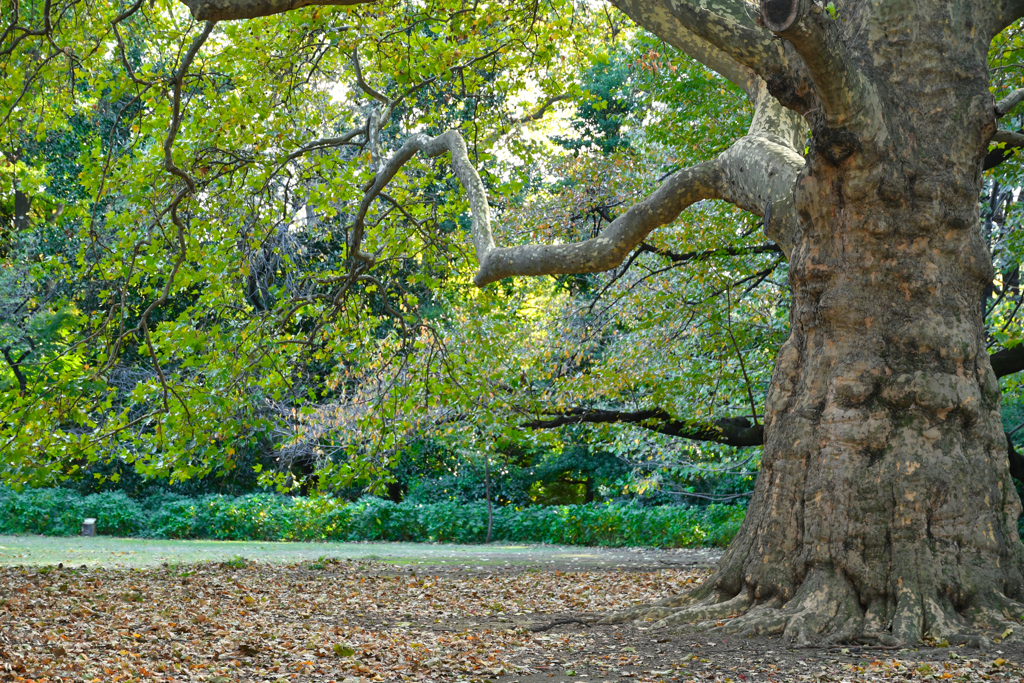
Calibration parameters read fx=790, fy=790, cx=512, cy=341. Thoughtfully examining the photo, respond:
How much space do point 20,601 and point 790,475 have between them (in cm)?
663

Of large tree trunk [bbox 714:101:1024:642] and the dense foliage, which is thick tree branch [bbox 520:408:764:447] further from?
large tree trunk [bbox 714:101:1024:642]

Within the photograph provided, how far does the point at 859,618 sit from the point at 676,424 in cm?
748

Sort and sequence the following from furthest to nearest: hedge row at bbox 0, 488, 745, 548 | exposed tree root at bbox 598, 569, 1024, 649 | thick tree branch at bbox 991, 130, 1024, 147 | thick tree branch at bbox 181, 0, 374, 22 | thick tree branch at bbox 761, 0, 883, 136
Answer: hedge row at bbox 0, 488, 745, 548 < thick tree branch at bbox 991, 130, 1024, 147 < exposed tree root at bbox 598, 569, 1024, 649 < thick tree branch at bbox 181, 0, 374, 22 < thick tree branch at bbox 761, 0, 883, 136

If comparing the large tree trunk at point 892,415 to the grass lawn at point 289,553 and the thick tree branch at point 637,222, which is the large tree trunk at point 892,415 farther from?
the grass lawn at point 289,553

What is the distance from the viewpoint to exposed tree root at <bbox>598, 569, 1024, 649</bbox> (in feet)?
14.8

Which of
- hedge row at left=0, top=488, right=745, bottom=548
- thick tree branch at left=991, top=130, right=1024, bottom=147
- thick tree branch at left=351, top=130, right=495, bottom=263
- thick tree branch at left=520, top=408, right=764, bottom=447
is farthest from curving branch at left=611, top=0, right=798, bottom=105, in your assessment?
hedge row at left=0, top=488, right=745, bottom=548

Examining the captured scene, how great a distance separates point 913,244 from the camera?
5191mm

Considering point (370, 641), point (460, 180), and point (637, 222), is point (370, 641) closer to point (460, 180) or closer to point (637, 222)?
point (637, 222)

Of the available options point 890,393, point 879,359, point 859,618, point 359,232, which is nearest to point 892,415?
point 890,393

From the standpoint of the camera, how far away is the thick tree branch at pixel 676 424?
38.8 ft

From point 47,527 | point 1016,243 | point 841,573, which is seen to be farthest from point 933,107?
point 47,527

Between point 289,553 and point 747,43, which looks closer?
point 747,43

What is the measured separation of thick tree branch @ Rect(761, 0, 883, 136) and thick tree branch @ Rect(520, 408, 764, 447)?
23.4 feet

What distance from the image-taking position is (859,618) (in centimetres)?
480
